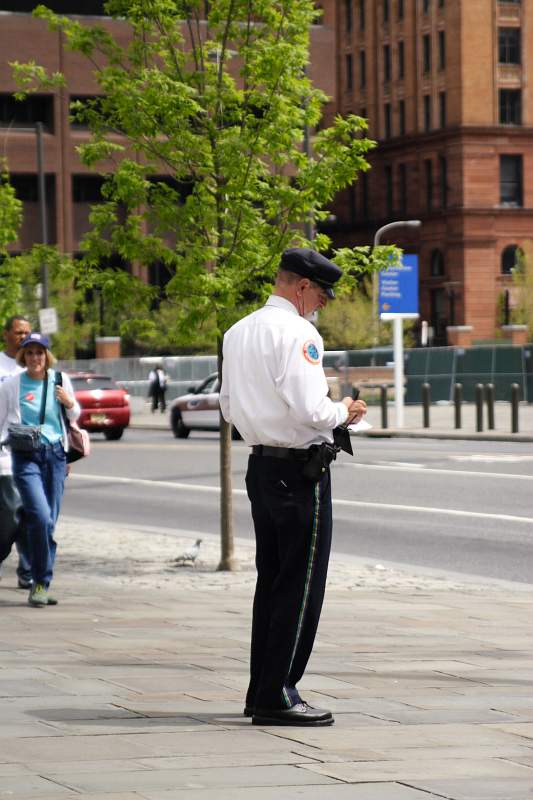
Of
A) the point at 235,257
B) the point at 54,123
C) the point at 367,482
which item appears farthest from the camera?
the point at 54,123

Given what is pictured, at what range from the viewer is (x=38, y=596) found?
32.8 feet

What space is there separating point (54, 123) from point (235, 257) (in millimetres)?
64645

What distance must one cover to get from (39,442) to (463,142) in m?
79.9

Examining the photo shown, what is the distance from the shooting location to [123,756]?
5398 mm

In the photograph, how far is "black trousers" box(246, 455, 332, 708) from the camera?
614 cm

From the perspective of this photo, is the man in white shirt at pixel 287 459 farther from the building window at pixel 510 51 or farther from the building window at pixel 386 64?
the building window at pixel 386 64

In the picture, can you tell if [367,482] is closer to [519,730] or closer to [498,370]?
[519,730]

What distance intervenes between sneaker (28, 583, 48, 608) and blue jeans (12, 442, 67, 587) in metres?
0.04

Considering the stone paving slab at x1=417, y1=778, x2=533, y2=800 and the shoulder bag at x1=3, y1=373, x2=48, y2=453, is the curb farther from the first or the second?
the stone paving slab at x1=417, y1=778, x2=533, y2=800

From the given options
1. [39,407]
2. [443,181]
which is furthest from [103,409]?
[443,181]

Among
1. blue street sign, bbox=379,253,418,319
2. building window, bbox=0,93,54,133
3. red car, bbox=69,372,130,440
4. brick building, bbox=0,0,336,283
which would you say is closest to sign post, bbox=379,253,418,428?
blue street sign, bbox=379,253,418,319

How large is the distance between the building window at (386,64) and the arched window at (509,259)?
42.8 feet

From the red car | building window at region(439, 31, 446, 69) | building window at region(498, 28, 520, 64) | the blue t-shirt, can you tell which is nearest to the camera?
the blue t-shirt

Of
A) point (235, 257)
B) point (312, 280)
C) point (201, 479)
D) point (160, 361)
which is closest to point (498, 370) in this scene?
point (160, 361)
